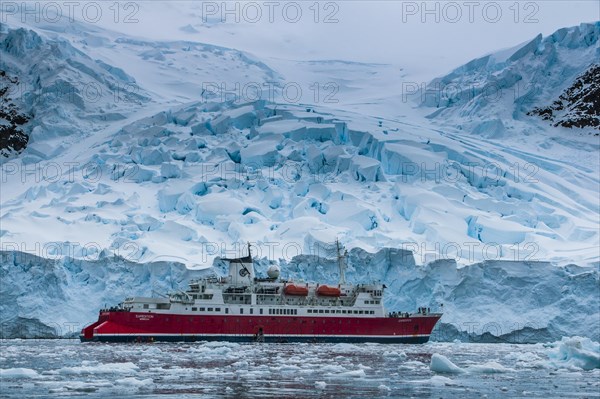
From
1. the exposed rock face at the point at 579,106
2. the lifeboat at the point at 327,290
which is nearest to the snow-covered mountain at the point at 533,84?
the exposed rock face at the point at 579,106

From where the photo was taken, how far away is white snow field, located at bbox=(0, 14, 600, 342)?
3528 centimetres

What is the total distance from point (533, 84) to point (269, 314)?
2500cm

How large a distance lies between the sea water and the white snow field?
691 centimetres

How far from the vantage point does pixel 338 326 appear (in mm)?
35312

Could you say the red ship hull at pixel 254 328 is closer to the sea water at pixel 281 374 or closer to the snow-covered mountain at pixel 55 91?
the sea water at pixel 281 374

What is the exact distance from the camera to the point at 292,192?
4394cm

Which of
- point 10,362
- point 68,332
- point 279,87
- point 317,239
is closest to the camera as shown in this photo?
point 10,362

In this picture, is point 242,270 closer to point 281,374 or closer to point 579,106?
point 281,374

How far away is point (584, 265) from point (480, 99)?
18409mm

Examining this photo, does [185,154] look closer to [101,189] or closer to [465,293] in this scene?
[101,189]

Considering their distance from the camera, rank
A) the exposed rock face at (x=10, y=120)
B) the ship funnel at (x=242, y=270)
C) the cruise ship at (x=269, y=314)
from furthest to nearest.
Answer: the exposed rock face at (x=10, y=120) < the ship funnel at (x=242, y=270) < the cruise ship at (x=269, y=314)

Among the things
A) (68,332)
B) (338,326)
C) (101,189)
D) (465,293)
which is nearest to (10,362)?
(68,332)


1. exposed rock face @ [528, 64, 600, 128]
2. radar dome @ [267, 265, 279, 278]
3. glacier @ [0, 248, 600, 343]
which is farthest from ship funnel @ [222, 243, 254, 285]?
exposed rock face @ [528, 64, 600, 128]

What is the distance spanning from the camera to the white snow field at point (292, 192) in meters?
35.3
